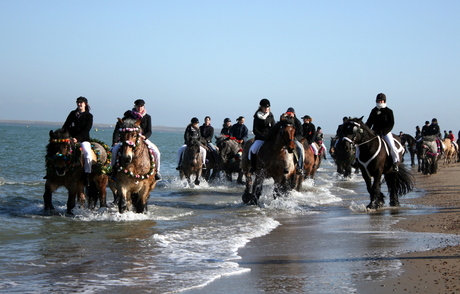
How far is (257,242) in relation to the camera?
9852 millimetres

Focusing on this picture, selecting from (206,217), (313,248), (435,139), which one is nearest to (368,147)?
(206,217)

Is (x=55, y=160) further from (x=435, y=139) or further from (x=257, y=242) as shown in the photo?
(x=435, y=139)

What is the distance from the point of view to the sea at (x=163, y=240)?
7062mm

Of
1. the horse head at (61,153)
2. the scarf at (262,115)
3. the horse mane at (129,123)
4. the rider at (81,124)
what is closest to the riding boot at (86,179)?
the rider at (81,124)

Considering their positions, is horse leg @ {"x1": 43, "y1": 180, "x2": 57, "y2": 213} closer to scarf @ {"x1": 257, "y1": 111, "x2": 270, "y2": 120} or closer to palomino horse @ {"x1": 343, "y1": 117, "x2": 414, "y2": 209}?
scarf @ {"x1": 257, "y1": 111, "x2": 270, "y2": 120}

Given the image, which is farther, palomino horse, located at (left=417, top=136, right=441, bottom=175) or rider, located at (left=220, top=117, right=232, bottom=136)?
palomino horse, located at (left=417, top=136, right=441, bottom=175)

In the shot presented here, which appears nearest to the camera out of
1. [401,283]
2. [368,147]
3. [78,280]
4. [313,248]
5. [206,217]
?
[401,283]

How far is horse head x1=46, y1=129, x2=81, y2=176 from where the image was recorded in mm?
12531

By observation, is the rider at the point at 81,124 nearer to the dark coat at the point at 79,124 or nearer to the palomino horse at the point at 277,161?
the dark coat at the point at 79,124

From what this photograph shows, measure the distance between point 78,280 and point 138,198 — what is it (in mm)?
5789

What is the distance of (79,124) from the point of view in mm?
13156

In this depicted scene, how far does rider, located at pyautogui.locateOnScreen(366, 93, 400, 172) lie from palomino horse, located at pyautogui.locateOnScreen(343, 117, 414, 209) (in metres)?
0.14

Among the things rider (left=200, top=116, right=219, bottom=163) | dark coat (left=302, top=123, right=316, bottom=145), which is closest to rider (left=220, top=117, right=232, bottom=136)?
rider (left=200, top=116, right=219, bottom=163)

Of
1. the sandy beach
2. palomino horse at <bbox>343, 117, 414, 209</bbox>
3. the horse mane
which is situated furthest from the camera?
palomino horse at <bbox>343, 117, 414, 209</bbox>
